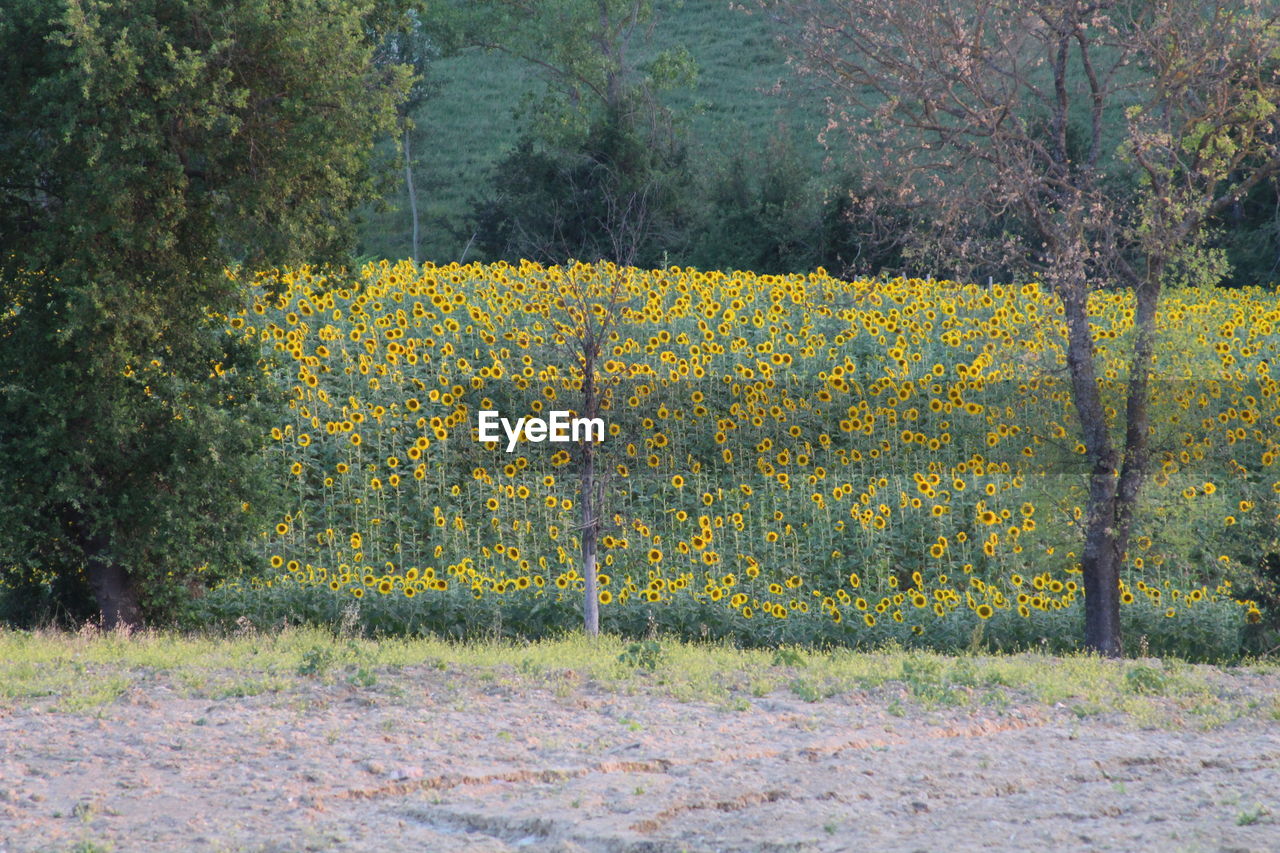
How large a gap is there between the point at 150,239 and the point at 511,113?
Answer: 1078 inches

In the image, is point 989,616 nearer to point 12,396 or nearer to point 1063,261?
point 1063,261

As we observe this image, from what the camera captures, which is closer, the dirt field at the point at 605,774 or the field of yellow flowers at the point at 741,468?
the dirt field at the point at 605,774

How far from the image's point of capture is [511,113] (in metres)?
35.6


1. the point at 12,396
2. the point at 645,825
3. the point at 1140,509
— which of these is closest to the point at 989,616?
the point at 1140,509

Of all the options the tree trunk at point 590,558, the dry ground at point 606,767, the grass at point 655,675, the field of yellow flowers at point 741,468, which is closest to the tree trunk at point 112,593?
the field of yellow flowers at point 741,468

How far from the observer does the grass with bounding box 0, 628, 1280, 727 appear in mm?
6867

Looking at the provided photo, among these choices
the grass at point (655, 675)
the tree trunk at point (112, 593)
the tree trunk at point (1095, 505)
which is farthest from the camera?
the tree trunk at point (112, 593)

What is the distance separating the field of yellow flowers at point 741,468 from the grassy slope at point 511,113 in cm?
1045

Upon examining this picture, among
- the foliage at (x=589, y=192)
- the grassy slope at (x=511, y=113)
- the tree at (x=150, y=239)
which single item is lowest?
the tree at (x=150, y=239)

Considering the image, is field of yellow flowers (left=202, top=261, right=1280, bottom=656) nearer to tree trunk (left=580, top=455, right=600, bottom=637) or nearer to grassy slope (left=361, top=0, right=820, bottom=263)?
tree trunk (left=580, top=455, right=600, bottom=637)

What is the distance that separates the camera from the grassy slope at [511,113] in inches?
1198

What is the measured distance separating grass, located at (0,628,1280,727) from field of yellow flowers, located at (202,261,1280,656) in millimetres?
2331

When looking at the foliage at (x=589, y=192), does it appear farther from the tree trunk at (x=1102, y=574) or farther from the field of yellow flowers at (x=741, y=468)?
the tree trunk at (x=1102, y=574)

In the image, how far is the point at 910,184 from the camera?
10.7 meters
